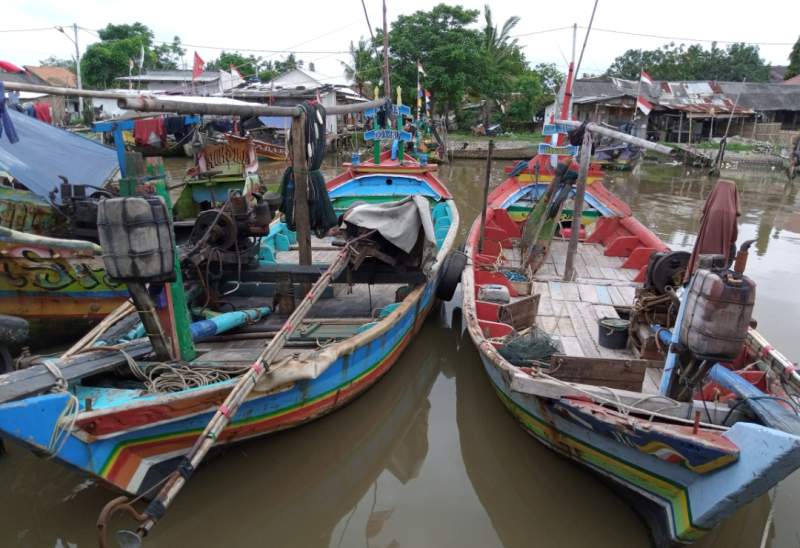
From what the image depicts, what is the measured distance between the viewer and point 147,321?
11.9ft

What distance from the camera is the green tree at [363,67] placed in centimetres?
2626

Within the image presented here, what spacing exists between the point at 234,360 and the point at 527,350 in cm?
243

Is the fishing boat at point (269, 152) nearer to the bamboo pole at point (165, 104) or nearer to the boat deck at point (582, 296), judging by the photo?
the boat deck at point (582, 296)

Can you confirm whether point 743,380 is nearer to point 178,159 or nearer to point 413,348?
point 413,348

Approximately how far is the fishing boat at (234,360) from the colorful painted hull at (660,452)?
4.66 ft

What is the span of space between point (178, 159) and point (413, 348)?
23.4 metres

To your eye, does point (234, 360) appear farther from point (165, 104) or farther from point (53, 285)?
point (53, 285)

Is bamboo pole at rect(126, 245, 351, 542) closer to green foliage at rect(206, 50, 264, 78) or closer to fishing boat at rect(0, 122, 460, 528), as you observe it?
fishing boat at rect(0, 122, 460, 528)

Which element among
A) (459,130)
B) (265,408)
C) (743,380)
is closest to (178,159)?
(459,130)

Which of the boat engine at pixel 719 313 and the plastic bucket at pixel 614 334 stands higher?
the boat engine at pixel 719 313

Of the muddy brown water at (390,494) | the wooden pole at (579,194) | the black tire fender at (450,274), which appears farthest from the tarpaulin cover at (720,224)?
the black tire fender at (450,274)

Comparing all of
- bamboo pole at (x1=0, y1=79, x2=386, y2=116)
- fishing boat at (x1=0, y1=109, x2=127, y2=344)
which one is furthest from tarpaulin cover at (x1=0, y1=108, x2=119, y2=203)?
bamboo pole at (x1=0, y1=79, x2=386, y2=116)

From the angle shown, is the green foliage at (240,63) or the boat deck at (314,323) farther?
the green foliage at (240,63)

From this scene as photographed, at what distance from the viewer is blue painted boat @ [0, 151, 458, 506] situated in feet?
9.75
